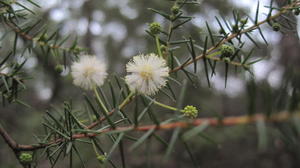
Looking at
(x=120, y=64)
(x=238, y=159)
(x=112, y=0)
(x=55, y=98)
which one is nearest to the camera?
(x=55, y=98)

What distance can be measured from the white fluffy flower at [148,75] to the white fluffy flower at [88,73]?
0.21 m

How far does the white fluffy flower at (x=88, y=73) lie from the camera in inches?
51.9

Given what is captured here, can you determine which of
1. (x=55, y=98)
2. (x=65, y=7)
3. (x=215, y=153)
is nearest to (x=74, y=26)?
(x=65, y=7)

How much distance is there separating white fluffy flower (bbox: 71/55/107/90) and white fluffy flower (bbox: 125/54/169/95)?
0.68 feet

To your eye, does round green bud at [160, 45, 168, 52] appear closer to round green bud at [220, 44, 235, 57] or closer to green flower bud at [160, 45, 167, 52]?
green flower bud at [160, 45, 167, 52]

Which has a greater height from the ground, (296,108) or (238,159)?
(296,108)

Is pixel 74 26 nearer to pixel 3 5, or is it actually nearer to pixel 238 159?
pixel 238 159

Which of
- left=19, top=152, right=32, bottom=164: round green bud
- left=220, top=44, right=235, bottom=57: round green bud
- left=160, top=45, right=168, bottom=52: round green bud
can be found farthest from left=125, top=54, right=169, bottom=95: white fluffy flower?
left=19, top=152, right=32, bottom=164: round green bud

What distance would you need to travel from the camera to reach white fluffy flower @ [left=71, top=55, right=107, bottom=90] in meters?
1.32

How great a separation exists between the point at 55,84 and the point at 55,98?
0.29 meters

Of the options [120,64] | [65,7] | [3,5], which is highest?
[3,5]

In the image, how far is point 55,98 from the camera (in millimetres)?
5504

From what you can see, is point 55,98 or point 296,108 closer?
point 296,108

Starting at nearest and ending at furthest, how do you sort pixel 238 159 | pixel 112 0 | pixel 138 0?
pixel 238 159, pixel 138 0, pixel 112 0
